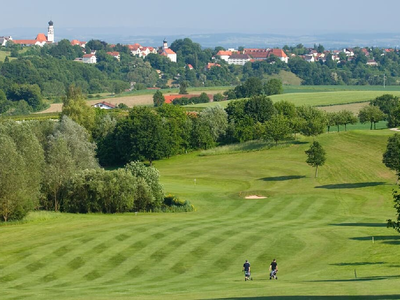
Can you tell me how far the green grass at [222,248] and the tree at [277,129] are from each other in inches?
1048

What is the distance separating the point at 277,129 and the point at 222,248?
66.7 meters

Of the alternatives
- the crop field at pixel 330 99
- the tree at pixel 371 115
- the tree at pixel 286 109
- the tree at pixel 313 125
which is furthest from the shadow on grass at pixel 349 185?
the crop field at pixel 330 99

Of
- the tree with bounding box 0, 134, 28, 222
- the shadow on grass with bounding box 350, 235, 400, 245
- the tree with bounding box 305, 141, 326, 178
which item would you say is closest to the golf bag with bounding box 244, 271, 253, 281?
the shadow on grass with bounding box 350, 235, 400, 245

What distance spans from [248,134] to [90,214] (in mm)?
56502

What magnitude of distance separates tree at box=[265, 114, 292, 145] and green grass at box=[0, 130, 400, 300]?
87.3 ft

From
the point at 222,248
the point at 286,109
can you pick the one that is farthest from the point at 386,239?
the point at 286,109

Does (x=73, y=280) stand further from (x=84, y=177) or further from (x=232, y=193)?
(x=232, y=193)

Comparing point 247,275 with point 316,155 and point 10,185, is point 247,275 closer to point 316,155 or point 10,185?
point 10,185

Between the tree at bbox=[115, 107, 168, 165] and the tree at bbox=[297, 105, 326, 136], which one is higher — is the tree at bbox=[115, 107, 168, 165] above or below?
below

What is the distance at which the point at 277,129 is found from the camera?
118m

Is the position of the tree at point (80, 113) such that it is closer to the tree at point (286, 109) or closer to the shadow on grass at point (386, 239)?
the tree at point (286, 109)

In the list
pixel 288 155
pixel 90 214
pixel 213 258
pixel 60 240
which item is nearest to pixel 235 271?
pixel 213 258

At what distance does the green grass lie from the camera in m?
40.3

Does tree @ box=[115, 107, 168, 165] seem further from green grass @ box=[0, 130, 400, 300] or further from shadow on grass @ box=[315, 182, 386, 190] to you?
shadow on grass @ box=[315, 182, 386, 190]
